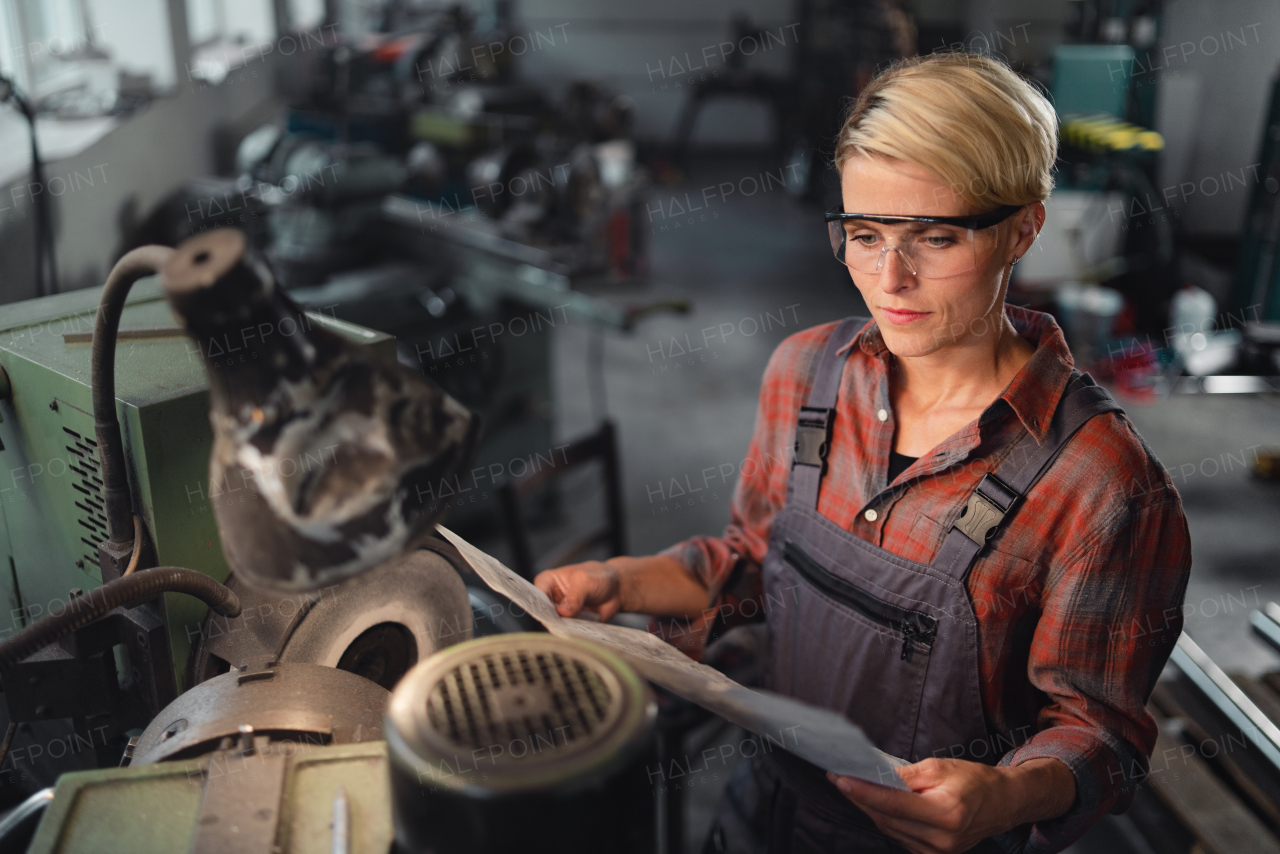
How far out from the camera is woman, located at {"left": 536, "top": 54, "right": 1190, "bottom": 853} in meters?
0.90

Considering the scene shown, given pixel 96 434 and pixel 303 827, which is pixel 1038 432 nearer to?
pixel 303 827

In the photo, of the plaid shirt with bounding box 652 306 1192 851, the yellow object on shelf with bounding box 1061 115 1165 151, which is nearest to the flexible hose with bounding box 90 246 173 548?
the plaid shirt with bounding box 652 306 1192 851

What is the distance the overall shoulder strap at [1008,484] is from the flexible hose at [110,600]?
27.9 inches

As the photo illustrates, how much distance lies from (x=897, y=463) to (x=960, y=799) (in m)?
0.38

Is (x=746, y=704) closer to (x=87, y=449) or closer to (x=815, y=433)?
(x=815, y=433)

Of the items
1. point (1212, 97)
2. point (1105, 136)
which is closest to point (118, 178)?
point (1105, 136)

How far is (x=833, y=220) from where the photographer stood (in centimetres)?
104

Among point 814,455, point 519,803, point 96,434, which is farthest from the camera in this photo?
point 814,455

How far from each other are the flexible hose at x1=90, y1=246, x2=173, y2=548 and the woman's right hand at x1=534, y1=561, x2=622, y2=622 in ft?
1.40

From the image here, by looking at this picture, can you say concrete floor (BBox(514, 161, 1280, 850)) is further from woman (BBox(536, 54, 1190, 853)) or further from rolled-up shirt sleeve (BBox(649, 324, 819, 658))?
woman (BBox(536, 54, 1190, 853))

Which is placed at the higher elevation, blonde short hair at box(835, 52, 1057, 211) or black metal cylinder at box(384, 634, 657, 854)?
blonde short hair at box(835, 52, 1057, 211)

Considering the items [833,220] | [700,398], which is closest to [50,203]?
[833,220]

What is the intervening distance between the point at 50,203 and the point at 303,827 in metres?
2.02

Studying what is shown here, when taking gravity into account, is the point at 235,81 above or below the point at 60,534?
above
